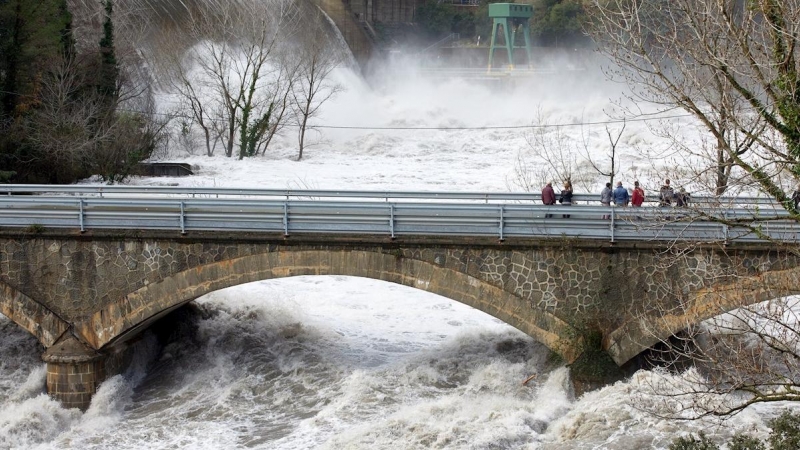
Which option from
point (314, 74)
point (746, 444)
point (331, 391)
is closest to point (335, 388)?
point (331, 391)

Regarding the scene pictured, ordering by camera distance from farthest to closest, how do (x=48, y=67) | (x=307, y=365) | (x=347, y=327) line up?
(x=48, y=67)
(x=347, y=327)
(x=307, y=365)

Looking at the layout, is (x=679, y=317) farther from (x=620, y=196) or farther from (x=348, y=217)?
(x=348, y=217)

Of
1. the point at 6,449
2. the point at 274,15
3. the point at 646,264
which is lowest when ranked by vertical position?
the point at 6,449

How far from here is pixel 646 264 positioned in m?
18.7

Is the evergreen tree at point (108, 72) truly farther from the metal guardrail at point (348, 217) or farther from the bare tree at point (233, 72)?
the metal guardrail at point (348, 217)

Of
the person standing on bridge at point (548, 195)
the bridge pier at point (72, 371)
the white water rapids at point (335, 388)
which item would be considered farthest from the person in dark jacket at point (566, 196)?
the bridge pier at point (72, 371)

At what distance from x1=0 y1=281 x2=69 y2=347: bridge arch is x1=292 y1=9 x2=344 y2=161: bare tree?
1067 inches

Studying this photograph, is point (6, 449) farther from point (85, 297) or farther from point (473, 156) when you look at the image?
point (473, 156)

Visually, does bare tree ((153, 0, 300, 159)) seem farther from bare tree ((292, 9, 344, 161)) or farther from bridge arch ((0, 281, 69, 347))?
bridge arch ((0, 281, 69, 347))

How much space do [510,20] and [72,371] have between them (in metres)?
51.8

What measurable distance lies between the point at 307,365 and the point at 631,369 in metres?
6.84

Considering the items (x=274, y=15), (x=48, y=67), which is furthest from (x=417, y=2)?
(x=48, y=67)

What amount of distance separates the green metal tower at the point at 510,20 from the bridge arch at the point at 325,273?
4778cm

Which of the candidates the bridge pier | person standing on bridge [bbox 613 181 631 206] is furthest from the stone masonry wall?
person standing on bridge [bbox 613 181 631 206]
